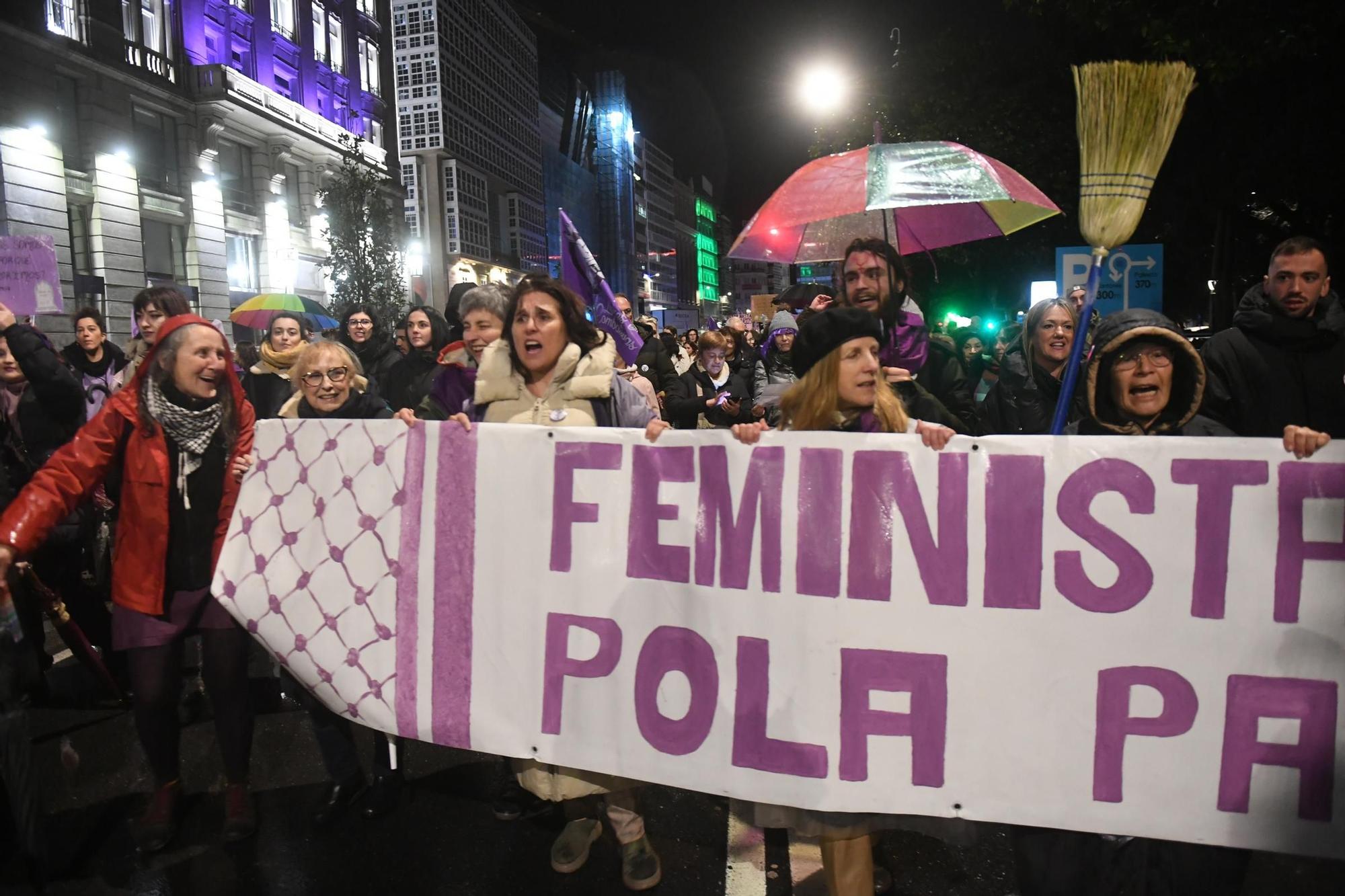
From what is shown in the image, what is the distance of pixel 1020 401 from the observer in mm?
4340

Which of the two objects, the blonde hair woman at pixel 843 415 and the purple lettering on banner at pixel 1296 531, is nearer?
the purple lettering on banner at pixel 1296 531

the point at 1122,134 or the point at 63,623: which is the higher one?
the point at 1122,134

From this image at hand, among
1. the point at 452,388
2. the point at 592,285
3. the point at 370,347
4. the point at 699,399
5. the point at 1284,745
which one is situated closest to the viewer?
the point at 1284,745

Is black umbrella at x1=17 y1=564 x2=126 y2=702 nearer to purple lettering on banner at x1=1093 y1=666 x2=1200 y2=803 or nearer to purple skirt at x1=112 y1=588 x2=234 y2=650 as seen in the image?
purple skirt at x1=112 y1=588 x2=234 y2=650

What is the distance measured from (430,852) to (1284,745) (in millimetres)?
2693

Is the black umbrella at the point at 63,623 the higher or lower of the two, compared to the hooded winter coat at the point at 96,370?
lower

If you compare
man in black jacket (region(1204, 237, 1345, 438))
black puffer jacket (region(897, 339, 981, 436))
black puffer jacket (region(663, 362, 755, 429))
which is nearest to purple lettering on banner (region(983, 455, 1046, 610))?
black puffer jacket (region(897, 339, 981, 436))

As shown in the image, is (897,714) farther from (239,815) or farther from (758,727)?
(239,815)

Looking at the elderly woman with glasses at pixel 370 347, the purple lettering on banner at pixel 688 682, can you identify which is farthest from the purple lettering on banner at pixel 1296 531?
the elderly woman with glasses at pixel 370 347

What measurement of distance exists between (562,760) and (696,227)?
18371 centimetres

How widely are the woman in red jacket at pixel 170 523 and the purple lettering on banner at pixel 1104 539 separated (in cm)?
281

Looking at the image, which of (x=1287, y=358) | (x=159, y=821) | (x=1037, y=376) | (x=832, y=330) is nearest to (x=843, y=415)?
(x=832, y=330)

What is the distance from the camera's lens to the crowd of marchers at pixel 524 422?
7.92 ft

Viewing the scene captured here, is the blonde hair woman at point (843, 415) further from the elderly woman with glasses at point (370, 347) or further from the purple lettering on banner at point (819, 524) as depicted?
the elderly woman with glasses at point (370, 347)
